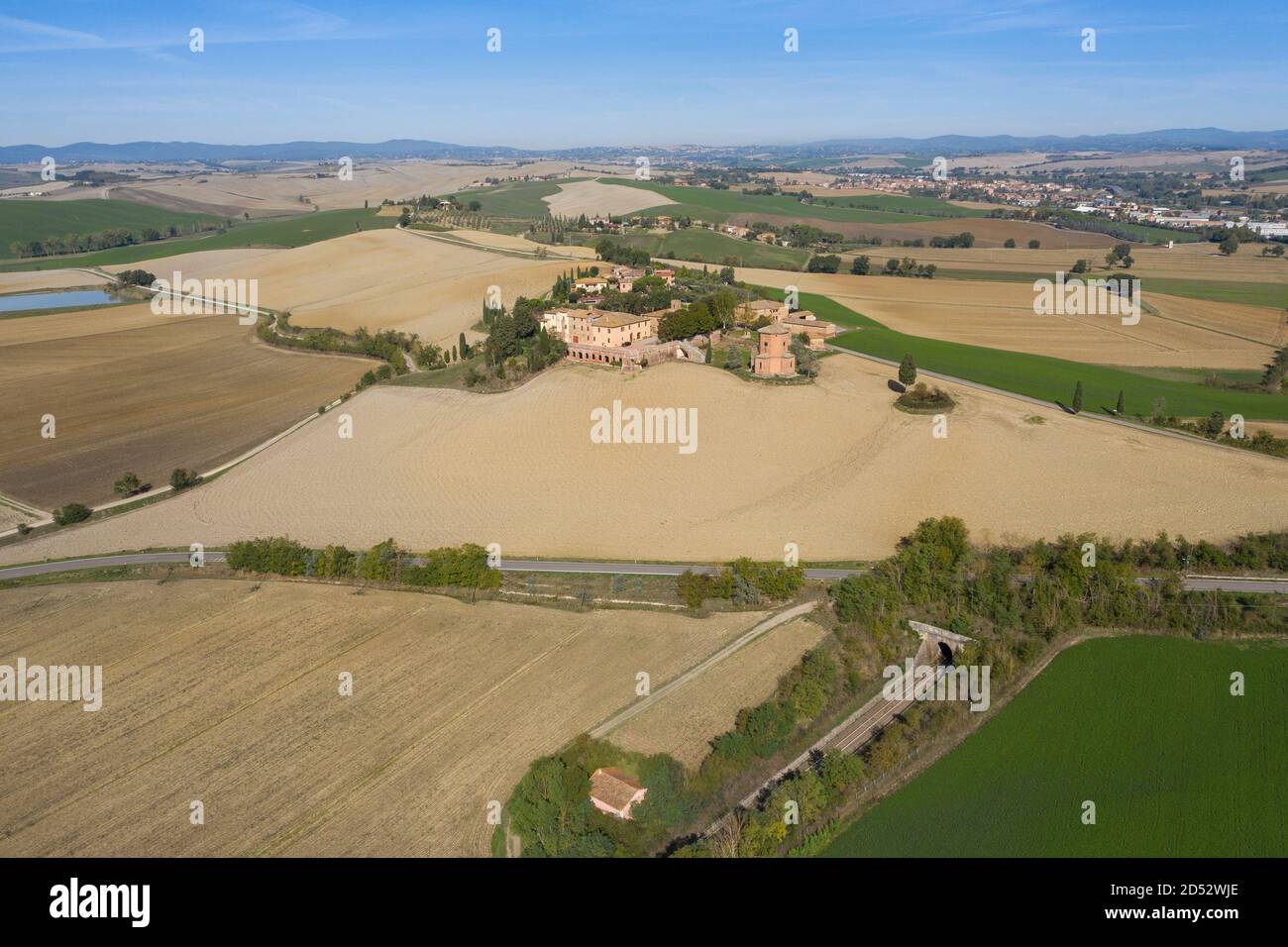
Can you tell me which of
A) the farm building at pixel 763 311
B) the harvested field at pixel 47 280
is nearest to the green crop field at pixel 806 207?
the farm building at pixel 763 311

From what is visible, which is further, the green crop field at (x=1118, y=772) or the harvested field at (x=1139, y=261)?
the harvested field at (x=1139, y=261)

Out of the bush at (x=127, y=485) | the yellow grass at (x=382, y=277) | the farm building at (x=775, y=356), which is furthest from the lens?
the yellow grass at (x=382, y=277)

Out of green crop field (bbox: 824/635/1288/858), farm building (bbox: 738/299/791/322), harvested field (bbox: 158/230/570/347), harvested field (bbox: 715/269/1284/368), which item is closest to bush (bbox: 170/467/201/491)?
harvested field (bbox: 158/230/570/347)

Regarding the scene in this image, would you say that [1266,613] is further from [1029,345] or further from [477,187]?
[477,187]

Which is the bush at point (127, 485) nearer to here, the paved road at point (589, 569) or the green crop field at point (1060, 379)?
the paved road at point (589, 569)

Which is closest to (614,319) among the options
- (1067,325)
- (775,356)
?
(775,356)
